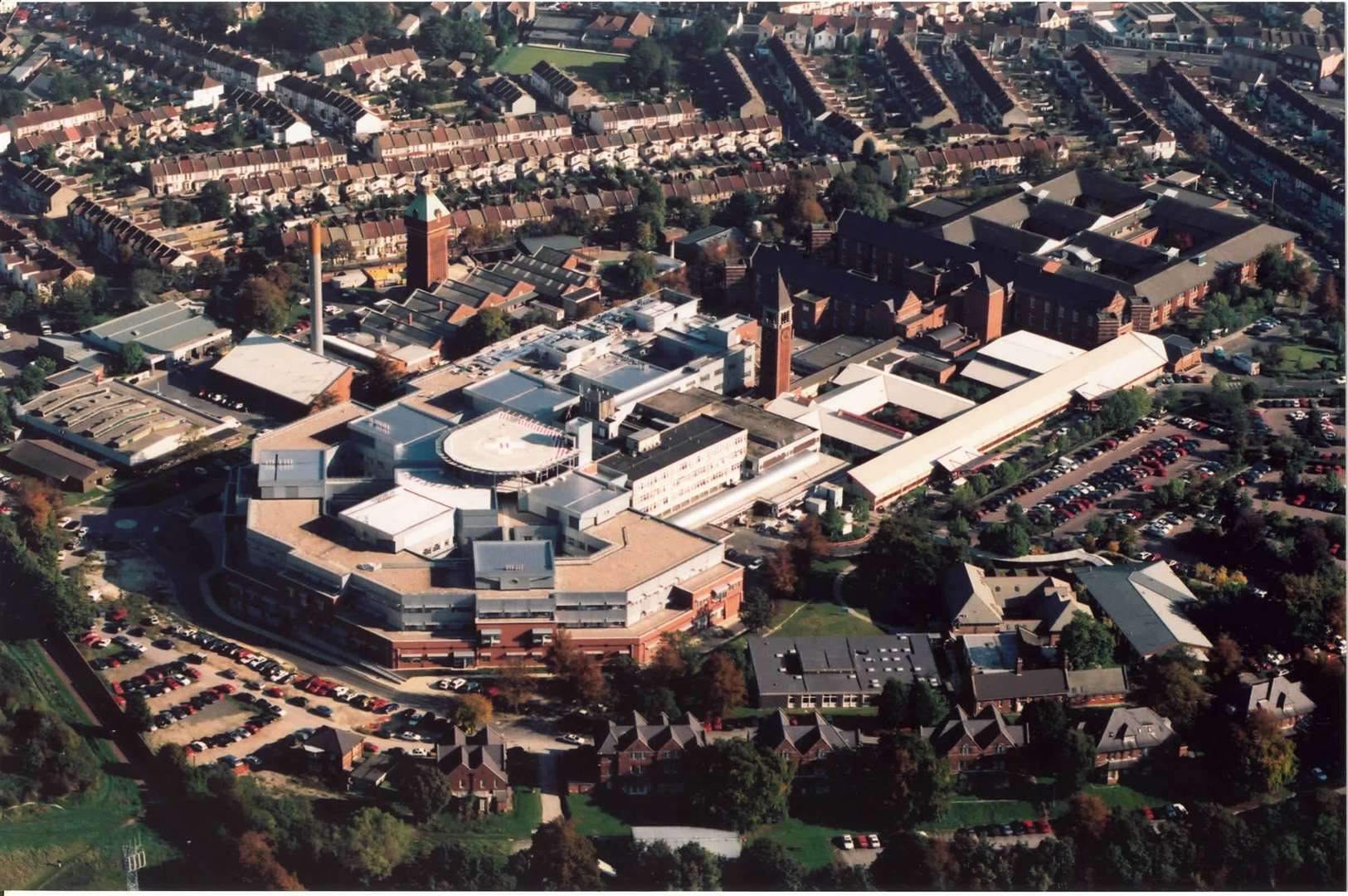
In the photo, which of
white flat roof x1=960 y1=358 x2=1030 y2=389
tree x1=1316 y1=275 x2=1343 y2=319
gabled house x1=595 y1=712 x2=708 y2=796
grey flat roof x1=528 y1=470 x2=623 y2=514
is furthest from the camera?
tree x1=1316 y1=275 x2=1343 y2=319

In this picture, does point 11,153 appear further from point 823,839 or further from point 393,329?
point 823,839

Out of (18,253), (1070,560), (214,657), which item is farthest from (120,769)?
(18,253)

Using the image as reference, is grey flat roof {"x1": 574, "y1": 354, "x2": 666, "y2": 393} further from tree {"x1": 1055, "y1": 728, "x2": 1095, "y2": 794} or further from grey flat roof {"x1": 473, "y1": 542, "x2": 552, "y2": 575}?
tree {"x1": 1055, "y1": 728, "x2": 1095, "y2": 794}

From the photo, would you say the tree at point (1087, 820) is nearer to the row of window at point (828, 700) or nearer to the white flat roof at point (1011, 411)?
the row of window at point (828, 700)

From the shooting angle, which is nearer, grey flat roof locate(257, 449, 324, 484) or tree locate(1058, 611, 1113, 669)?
tree locate(1058, 611, 1113, 669)

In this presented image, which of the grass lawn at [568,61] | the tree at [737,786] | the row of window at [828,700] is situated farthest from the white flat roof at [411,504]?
the grass lawn at [568,61]

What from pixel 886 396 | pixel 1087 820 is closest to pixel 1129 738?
pixel 1087 820

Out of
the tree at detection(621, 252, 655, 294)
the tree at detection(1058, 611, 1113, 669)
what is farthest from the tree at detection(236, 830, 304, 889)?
the tree at detection(621, 252, 655, 294)
